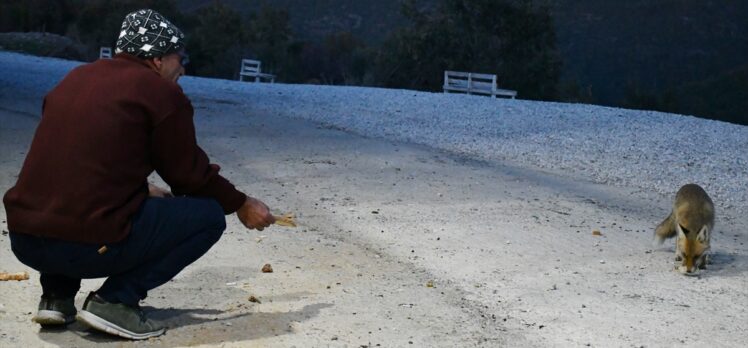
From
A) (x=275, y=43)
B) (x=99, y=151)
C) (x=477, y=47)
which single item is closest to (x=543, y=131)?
(x=99, y=151)

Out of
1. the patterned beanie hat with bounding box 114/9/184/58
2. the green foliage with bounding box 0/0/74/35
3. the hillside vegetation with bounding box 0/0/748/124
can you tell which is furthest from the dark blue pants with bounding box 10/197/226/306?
the green foliage with bounding box 0/0/74/35

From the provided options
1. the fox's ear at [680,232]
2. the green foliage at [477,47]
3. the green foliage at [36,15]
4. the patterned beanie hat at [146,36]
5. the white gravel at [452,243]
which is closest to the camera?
the patterned beanie hat at [146,36]

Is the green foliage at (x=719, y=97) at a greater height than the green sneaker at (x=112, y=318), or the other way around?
the green sneaker at (x=112, y=318)

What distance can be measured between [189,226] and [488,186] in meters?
5.92

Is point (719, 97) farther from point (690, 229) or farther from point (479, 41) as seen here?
point (690, 229)

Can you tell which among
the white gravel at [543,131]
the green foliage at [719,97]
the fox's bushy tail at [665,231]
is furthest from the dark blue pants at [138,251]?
the green foliage at [719,97]

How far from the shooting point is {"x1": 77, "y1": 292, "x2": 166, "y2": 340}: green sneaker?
17.6ft

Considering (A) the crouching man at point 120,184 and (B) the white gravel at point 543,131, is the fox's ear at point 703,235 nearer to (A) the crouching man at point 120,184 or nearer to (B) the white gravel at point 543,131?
(A) the crouching man at point 120,184

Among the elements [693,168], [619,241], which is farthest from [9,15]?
[619,241]

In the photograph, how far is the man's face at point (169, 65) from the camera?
5336 millimetres

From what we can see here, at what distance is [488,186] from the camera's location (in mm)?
10922

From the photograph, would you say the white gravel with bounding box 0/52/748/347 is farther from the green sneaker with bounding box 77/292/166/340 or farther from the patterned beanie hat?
the patterned beanie hat

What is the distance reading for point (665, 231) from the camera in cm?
827

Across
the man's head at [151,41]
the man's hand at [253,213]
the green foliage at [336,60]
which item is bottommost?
the green foliage at [336,60]
